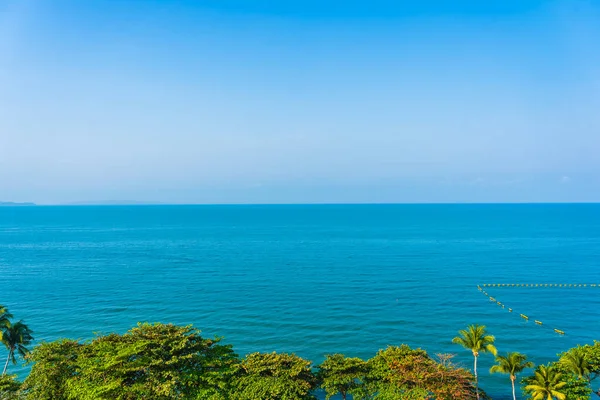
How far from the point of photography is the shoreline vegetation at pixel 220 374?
29.9m

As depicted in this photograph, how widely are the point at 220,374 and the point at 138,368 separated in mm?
6478

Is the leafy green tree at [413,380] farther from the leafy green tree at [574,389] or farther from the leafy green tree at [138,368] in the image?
the leafy green tree at [138,368]

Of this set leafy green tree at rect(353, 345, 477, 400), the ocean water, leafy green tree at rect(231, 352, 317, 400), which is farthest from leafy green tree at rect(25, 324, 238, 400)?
the ocean water

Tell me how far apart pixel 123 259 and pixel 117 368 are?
348 feet

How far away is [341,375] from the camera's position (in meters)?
35.2

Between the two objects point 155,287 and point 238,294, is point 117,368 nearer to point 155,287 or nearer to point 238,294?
point 238,294

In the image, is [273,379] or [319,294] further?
→ [319,294]

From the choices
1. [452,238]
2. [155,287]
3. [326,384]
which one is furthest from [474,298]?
[452,238]

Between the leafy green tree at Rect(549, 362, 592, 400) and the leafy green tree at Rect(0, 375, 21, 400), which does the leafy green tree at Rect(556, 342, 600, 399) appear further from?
the leafy green tree at Rect(0, 375, 21, 400)

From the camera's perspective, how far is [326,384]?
114ft

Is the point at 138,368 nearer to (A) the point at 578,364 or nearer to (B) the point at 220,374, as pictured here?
(B) the point at 220,374

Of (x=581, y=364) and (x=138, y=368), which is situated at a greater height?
(x=581, y=364)

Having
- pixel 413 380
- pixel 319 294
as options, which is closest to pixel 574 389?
pixel 413 380

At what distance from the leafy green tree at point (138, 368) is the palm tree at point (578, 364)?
30562 mm
